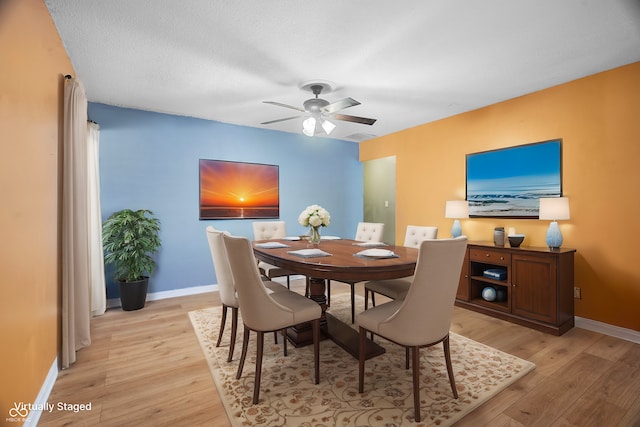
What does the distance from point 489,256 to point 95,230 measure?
4515 millimetres

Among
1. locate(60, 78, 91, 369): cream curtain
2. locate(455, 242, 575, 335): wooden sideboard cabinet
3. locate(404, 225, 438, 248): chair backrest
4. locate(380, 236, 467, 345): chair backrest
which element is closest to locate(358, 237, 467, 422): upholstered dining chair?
locate(380, 236, 467, 345): chair backrest

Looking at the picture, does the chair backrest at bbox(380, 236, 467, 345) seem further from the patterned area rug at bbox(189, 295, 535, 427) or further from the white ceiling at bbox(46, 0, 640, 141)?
the white ceiling at bbox(46, 0, 640, 141)

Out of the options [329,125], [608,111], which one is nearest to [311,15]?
[329,125]

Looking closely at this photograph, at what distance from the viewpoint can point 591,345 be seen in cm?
261

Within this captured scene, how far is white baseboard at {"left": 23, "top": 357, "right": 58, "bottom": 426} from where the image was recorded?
5.26ft

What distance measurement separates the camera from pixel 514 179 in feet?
11.6

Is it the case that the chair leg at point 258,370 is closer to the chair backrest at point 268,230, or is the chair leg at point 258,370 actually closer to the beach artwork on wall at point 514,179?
the chair backrest at point 268,230

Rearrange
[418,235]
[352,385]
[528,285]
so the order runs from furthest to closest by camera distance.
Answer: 1. [418,235]
2. [528,285]
3. [352,385]

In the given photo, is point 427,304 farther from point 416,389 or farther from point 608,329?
point 608,329

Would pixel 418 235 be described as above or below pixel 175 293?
above

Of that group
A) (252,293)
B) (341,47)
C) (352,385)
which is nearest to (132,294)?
(252,293)

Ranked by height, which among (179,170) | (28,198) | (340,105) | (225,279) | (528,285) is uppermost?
(340,105)

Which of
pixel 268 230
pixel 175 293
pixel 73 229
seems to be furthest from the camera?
pixel 175 293

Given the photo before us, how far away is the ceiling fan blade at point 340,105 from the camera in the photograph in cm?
262
